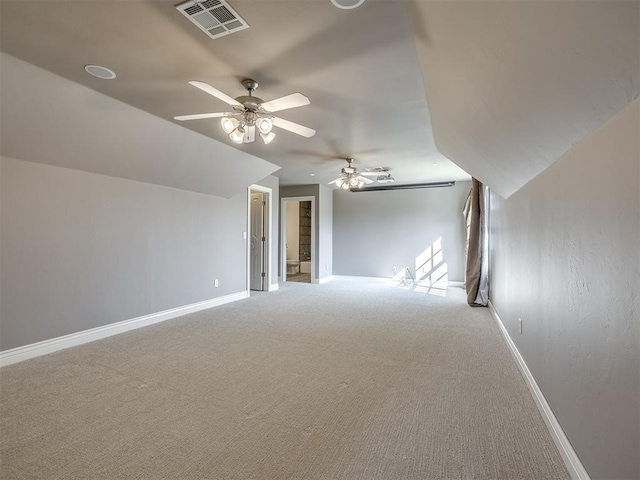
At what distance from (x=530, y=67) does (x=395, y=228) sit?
7124mm

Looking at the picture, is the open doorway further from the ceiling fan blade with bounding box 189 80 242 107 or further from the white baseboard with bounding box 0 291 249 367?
the ceiling fan blade with bounding box 189 80 242 107

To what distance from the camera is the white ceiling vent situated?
176 cm

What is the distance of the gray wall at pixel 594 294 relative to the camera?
113cm

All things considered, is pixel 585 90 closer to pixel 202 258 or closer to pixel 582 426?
pixel 582 426

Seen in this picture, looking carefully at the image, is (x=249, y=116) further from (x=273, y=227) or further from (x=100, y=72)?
(x=273, y=227)

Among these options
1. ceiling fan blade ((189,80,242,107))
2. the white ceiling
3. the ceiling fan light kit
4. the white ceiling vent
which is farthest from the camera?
the ceiling fan light kit

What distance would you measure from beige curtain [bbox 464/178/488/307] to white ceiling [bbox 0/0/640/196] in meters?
2.37

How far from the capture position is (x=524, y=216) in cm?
279

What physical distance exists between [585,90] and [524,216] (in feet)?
5.95

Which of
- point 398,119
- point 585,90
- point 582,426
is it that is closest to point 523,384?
point 582,426

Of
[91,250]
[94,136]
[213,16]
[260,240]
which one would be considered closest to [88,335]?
[91,250]

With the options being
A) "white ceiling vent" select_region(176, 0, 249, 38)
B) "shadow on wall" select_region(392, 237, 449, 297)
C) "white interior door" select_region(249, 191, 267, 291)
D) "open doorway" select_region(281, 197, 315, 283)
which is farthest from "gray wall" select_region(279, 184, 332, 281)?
"white ceiling vent" select_region(176, 0, 249, 38)

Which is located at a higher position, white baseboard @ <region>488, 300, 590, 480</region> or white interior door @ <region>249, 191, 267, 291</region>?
white interior door @ <region>249, 191, 267, 291</region>

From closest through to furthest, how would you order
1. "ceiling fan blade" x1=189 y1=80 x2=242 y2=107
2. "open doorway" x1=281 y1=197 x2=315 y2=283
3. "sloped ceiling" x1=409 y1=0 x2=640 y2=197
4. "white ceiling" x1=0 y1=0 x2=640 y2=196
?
"sloped ceiling" x1=409 y1=0 x2=640 y2=197, "white ceiling" x1=0 y1=0 x2=640 y2=196, "ceiling fan blade" x1=189 y1=80 x2=242 y2=107, "open doorway" x1=281 y1=197 x2=315 y2=283
